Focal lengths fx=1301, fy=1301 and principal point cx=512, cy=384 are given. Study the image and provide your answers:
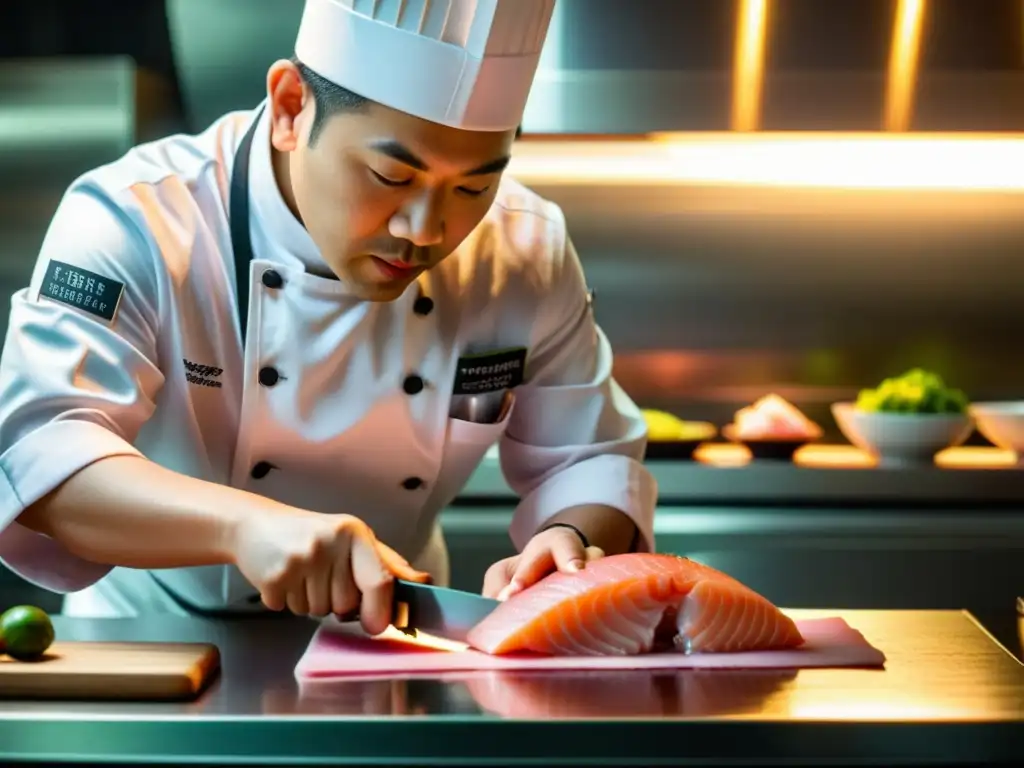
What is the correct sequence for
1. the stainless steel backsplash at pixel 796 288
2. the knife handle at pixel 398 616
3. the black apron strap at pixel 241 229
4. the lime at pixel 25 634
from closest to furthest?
the lime at pixel 25 634
the knife handle at pixel 398 616
the black apron strap at pixel 241 229
the stainless steel backsplash at pixel 796 288

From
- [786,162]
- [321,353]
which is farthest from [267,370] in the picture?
[786,162]

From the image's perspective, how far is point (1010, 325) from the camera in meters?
3.02

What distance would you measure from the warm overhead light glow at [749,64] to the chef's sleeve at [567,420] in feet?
3.03

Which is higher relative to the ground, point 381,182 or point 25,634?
point 381,182

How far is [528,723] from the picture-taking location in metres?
1.07

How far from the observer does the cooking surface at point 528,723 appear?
107cm

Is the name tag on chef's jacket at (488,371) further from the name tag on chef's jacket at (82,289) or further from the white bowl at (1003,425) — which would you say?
the white bowl at (1003,425)

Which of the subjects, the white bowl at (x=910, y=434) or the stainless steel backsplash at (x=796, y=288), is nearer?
the white bowl at (x=910, y=434)

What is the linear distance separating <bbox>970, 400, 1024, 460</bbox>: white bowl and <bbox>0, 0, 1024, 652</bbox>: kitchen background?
0.20 ft

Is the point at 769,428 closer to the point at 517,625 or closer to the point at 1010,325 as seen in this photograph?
the point at 1010,325

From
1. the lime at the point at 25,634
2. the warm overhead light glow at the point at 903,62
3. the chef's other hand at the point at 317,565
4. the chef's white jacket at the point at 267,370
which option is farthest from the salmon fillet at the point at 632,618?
the warm overhead light glow at the point at 903,62

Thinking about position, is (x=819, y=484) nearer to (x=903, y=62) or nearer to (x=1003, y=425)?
(x=1003, y=425)

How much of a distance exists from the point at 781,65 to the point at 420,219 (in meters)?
1.41

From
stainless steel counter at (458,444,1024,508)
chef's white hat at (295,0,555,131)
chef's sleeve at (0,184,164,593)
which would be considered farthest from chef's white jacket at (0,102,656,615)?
stainless steel counter at (458,444,1024,508)
